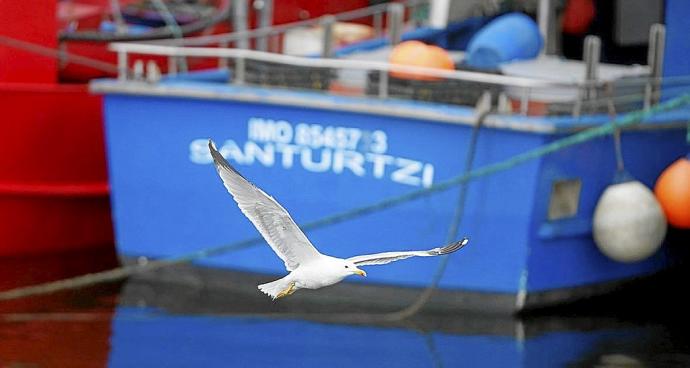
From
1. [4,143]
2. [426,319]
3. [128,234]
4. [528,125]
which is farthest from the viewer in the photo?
[4,143]

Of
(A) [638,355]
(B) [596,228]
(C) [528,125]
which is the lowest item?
(A) [638,355]

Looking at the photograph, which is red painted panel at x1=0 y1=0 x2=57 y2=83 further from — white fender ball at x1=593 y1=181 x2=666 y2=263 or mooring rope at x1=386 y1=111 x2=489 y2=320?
white fender ball at x1=593 y1=181 x2=666 y2=263

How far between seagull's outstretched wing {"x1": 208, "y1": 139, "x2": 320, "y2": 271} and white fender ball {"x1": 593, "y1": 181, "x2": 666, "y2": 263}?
4.83m

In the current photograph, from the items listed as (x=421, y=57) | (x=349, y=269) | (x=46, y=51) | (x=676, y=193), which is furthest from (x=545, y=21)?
(x=349, y=269)

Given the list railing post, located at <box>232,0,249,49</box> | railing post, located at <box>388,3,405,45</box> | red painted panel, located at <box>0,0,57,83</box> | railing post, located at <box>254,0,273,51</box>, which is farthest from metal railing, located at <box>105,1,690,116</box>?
railing post, located at <box>232,0,249,49</box>

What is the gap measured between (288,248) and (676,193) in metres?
5.08

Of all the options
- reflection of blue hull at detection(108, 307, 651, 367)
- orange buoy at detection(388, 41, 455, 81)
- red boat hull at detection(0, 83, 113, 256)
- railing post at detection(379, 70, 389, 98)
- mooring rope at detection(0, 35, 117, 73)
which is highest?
orange buoy at detection(388, 41, 455, 81)

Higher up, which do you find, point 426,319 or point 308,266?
point 308,266

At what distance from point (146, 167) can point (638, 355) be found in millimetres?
3067

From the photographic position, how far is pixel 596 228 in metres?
9.43

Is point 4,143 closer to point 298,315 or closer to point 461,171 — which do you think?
point 298,315

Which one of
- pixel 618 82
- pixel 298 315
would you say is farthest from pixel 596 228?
pixel 298 315

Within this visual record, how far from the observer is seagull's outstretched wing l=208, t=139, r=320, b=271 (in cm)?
461

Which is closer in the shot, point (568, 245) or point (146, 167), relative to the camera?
point (568, 245)
